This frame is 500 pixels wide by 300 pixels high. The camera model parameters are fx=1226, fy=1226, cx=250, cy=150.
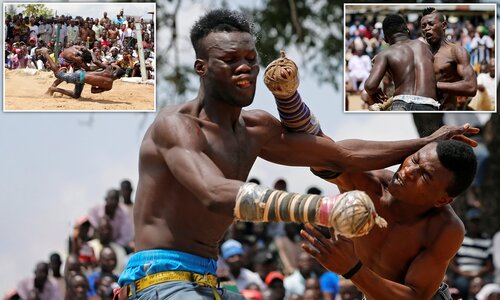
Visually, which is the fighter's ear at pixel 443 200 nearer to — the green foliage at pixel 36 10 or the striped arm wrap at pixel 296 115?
the striped arm wrap at pixel 296 115

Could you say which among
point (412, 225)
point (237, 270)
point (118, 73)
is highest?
point (118, 73)

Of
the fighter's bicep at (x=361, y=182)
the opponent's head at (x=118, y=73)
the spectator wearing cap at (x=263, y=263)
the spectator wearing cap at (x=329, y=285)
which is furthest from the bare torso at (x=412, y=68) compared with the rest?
the spectator wearing cap at (x=263, y=263)

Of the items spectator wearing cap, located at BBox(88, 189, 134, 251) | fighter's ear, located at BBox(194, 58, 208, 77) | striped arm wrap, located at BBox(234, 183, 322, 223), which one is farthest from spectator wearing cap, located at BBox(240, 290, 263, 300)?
striped arm wrap, located at BBox(234, 183, 322, 223)

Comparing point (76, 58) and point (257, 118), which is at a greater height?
point (76, 58)

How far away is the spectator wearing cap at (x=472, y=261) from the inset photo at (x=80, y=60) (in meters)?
4.58

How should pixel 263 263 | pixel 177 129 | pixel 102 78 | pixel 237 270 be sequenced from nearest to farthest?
1. pixel 177 129
2. pixel 102 78
3. pixel 237 270
4. pixel 263 263

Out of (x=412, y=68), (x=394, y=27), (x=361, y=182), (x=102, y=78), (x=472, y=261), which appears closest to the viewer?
(x=361, y=182)

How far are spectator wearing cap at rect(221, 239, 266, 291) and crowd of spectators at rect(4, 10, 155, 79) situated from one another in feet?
9.22

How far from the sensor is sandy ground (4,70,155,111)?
8.97 meters

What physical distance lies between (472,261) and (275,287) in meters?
2.48

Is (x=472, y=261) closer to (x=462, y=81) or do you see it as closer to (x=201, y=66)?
(x=462, y=81)

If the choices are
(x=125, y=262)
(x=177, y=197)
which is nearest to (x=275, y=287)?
(x=125, y=262)

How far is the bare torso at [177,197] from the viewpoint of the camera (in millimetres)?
6246

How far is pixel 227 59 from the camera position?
630cm
